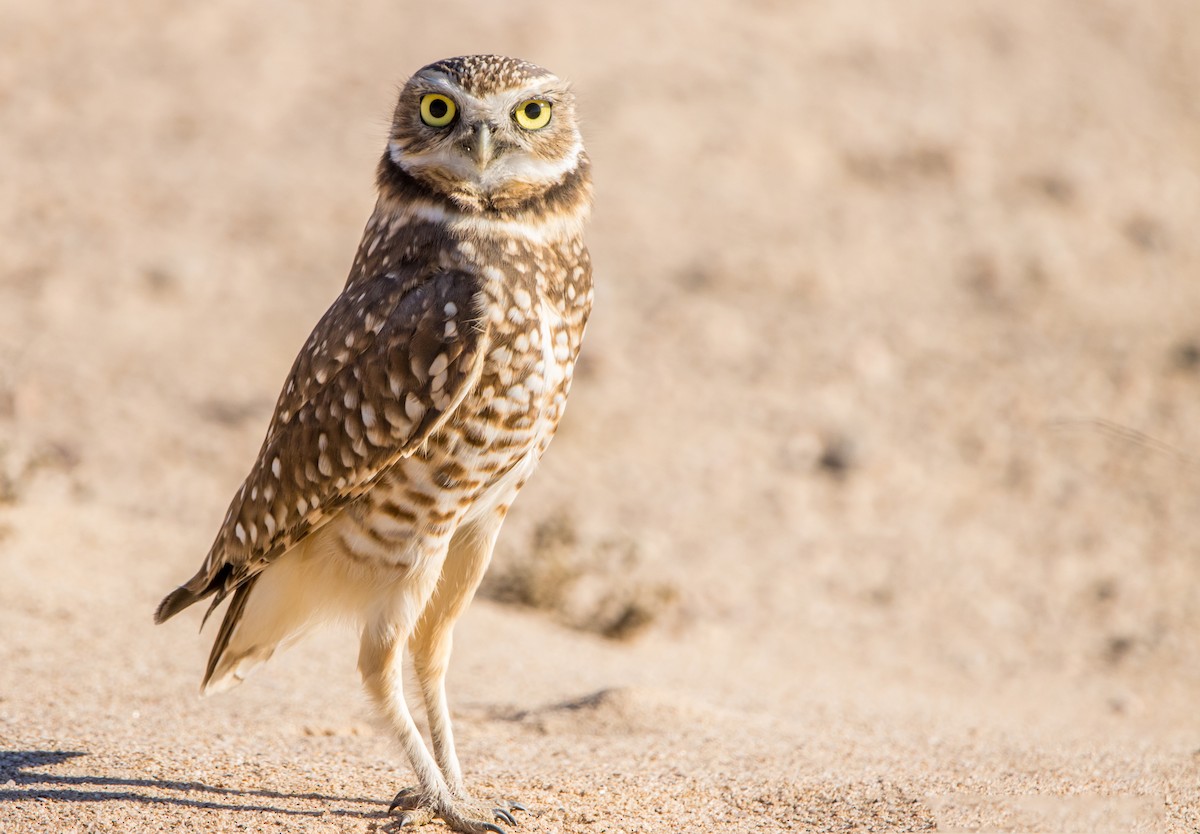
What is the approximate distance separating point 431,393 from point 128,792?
5.35ft

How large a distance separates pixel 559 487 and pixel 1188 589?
3.92 metres

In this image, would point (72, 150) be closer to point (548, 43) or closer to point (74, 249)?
point (74, 249)

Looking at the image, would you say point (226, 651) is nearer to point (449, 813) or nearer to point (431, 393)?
point (449, 813)

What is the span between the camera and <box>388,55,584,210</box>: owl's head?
4215 millimetres

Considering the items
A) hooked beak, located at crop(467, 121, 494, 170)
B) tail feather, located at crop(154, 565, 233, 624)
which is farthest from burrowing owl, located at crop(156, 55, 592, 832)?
tail feather, located at crop(154, 565, 233, 624)

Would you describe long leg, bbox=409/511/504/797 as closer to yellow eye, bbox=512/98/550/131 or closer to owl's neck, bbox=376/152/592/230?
owl's neck, bbox=376/152/592/230

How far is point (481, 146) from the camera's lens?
4184 millimetres

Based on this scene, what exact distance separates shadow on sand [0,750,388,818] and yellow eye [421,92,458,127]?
221cm

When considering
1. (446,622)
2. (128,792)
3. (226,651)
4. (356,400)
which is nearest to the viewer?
(356,400)

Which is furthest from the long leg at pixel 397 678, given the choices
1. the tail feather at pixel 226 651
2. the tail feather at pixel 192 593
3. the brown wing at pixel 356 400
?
the tail feather at pixel 192 593

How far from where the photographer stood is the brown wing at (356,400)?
4.01m

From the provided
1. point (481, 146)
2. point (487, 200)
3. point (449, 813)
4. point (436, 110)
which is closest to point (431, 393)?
point (487, 200)

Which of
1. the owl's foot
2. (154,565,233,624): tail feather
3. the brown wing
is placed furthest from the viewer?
(154,565,233,624): tail feather

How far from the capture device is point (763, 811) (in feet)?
14.2
